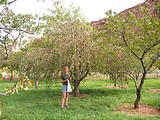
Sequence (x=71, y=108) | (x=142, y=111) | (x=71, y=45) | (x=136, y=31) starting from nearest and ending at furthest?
1. (x=136, y=31)
2. (x=142, y=111)
3. (x=71, y=108)
4. (x=71, y=45)

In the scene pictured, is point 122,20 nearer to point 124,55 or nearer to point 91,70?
point 124,55

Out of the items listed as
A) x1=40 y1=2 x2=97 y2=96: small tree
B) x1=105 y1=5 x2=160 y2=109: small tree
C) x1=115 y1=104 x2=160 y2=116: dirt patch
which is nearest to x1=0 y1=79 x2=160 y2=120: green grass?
x1=115 y1=104 x2=160 y2=116: dirt patch

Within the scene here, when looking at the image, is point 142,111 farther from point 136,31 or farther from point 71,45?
point 71,45

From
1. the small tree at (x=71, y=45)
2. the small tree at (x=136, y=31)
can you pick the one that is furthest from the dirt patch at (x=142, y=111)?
the small tree at (x=71, y=45)

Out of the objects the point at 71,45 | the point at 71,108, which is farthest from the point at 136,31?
the point at 71,108

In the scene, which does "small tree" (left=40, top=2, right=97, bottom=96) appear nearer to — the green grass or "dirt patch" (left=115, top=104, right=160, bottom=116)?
the green grass

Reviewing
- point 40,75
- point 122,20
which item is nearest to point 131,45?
point 122,20

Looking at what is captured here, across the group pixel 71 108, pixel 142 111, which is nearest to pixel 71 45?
pixel 71 108

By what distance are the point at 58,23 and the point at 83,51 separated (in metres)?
2.15

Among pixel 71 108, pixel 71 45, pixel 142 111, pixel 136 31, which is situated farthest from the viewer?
pixel 71 45

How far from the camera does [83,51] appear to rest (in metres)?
9.33

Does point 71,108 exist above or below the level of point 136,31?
below

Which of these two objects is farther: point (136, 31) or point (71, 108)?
point (71, 108)

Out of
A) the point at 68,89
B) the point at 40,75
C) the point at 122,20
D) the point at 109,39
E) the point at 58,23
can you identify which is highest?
the point at 58,23
